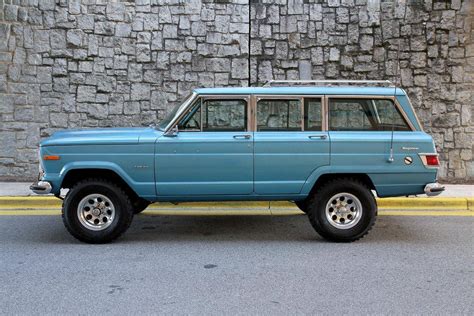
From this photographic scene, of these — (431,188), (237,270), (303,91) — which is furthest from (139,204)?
(431,188)

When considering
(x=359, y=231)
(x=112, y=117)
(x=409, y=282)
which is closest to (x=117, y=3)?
(x=112, y=117)

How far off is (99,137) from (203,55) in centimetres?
490

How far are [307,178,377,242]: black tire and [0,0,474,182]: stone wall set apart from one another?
16.0 feet

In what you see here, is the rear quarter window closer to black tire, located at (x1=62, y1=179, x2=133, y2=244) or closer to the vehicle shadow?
the vehicle shadow

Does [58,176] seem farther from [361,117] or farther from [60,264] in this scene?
[361,117]

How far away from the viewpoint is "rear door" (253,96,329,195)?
595 cm

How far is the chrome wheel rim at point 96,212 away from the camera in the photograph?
5.92m

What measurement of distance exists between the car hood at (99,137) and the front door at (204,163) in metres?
0.31

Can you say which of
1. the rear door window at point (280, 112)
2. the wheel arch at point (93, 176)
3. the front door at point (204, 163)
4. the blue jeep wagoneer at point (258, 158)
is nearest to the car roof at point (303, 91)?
the blue jeep wagoneer at point (258, 158)

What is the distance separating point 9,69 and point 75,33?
153cm

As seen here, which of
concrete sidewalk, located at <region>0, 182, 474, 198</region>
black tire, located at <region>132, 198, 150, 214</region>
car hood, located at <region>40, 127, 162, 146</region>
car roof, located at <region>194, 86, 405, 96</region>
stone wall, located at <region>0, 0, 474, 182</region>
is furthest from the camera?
stone wall, located at <region>0, 0, 474, 182</region>

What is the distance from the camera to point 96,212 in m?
5.96

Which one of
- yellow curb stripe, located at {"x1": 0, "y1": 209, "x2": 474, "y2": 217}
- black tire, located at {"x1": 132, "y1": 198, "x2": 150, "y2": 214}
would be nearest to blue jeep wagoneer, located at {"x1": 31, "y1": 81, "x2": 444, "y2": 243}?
black tire, located at {"x1": 132, "y1": 198, "x2": 150, "y2": 214}

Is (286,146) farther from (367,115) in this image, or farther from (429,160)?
(429,160)
